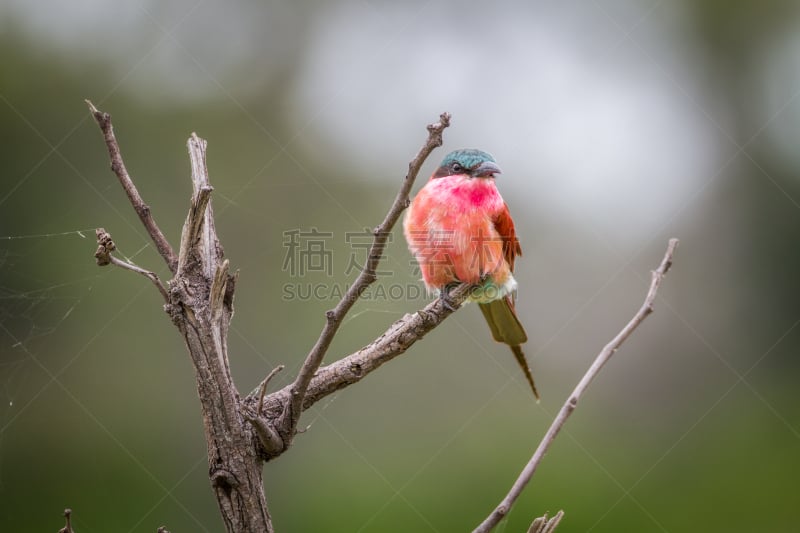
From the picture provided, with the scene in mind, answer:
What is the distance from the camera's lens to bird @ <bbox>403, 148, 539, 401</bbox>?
103 inches

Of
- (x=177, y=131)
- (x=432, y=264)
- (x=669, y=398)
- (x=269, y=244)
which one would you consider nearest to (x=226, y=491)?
(x=432, y=264)

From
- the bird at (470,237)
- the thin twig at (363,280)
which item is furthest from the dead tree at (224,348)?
the bird at (470,237)

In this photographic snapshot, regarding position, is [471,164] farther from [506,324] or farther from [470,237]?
Result: [506,324]

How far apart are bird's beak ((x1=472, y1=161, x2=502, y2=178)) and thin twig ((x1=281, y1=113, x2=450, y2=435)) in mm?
1189

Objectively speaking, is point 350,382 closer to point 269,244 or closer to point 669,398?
point 269,244

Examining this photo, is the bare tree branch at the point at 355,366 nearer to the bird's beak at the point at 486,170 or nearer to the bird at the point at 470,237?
the bird at the point at 470,237

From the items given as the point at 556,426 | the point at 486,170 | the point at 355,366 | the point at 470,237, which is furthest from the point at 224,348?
the point at 486,170

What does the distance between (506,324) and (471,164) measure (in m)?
0.63

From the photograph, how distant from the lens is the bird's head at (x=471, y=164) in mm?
2646

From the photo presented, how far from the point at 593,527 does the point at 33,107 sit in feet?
12.0

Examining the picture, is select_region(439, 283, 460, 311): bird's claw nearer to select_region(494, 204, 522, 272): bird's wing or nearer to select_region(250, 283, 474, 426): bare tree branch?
select_region(250, 283, 474, 426): bare tree branch

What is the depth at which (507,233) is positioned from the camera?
2.77 m

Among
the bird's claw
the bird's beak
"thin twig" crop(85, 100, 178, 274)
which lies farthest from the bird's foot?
"thin twig" crop(85, 100, 178, 274)

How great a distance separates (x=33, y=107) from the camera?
12.4 ft
